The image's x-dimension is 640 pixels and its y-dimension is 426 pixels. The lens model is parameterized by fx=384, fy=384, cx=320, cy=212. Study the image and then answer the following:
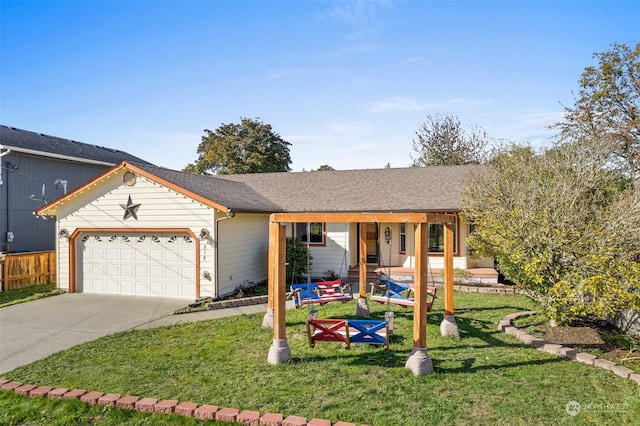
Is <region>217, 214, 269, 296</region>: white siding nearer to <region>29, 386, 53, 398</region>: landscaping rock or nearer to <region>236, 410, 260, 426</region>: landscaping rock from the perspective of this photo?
<region>29, 386, 53, 398</region>: landscaping rock

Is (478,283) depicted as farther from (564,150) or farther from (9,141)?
(9,141)

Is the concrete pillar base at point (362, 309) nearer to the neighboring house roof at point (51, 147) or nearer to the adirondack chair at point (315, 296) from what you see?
the adirondack chair at point (315, 296)

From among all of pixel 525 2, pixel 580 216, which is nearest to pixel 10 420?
pixel 580 216

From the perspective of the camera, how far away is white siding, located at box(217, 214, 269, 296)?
12.1m

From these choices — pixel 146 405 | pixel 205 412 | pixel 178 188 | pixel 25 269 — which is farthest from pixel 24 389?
pixel 25 269

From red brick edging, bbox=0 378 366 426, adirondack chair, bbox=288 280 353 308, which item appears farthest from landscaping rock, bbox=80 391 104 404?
adirondack chair, bbox=288 280 353 308

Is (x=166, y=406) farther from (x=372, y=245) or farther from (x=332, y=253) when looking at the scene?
(x=372, y=245)

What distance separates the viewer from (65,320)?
9578 mm

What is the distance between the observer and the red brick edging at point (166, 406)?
442 cm

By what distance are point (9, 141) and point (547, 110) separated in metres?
28.3

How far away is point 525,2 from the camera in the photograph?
10.8m

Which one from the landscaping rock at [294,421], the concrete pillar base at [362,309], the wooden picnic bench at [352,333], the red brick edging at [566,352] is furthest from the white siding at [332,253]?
the landscaping rock at [294,421]

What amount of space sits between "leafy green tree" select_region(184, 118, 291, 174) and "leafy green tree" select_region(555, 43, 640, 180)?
2437 centimetres

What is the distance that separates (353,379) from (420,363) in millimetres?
1037
